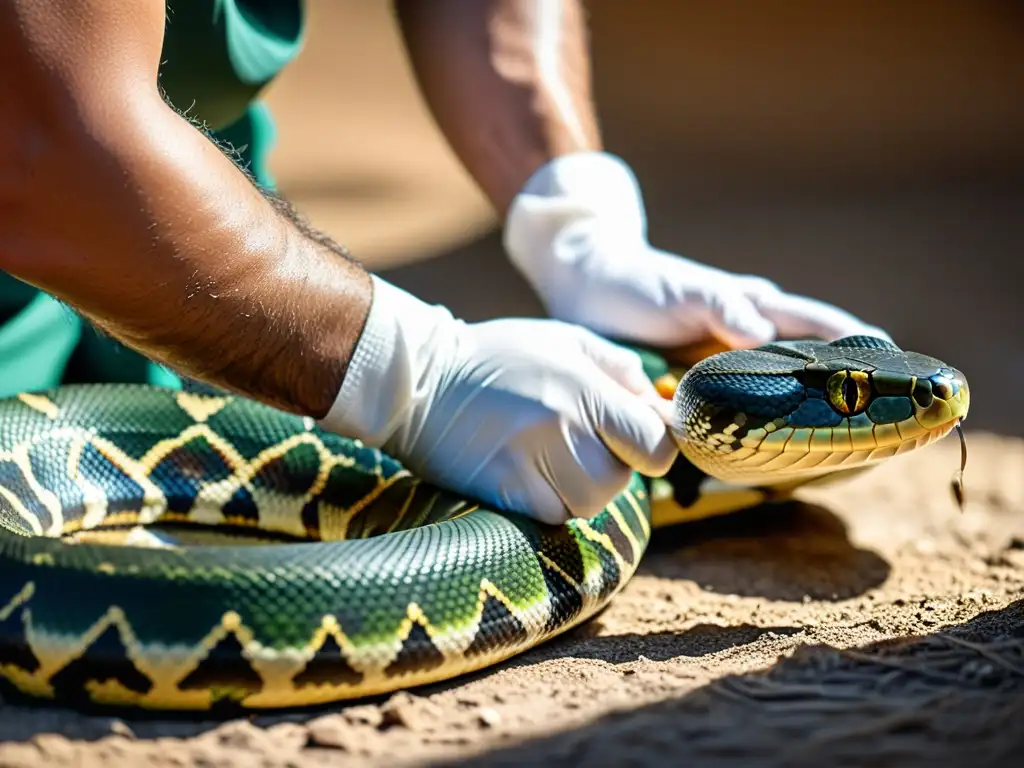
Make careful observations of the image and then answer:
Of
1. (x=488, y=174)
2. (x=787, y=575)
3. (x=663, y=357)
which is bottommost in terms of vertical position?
(x=787, y=575)

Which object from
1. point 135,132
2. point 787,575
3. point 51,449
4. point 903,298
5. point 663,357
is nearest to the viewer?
point 135,132

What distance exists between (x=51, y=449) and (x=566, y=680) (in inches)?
67.7

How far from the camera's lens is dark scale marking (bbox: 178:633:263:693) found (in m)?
2.49

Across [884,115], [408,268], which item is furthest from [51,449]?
[884,115]

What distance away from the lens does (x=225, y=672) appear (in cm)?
251

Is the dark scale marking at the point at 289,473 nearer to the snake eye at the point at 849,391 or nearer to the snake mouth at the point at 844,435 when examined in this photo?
the snake mouth at the point at 844,435

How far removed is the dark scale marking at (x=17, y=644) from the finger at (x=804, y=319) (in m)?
2.46

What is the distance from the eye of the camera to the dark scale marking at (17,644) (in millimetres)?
2492

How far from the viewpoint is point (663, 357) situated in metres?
4.09

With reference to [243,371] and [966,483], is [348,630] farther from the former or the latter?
[966,483]

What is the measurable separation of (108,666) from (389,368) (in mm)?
1059

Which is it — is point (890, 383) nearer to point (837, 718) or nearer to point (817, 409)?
point (817, 409)

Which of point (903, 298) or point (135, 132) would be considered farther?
point (903, 298)

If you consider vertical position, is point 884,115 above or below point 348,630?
above
